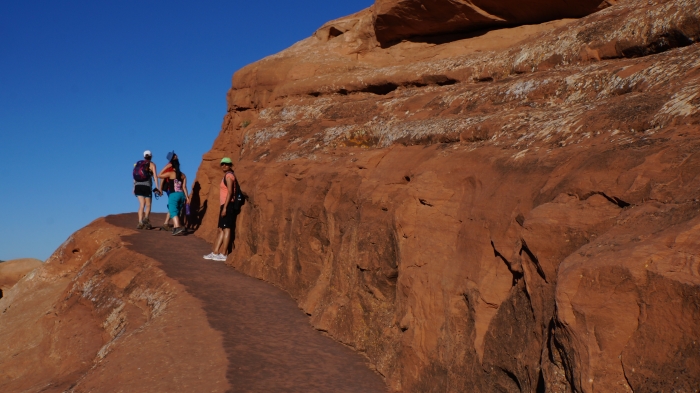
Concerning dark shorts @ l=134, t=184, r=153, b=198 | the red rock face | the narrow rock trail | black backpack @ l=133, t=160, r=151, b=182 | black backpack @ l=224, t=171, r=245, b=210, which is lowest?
the narrow rock trail

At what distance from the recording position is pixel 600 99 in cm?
779

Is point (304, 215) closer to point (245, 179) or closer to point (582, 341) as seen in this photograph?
point (245, 179)

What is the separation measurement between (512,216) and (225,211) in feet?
25.5

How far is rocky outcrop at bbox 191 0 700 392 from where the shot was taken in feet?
13.1

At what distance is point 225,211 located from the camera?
1262 centimetres

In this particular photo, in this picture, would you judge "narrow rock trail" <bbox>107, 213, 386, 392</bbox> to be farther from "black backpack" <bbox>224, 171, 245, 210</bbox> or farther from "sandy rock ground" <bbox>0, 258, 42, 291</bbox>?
"sandy rock ground" <bbox>0, 258, 42, 291</bbox>

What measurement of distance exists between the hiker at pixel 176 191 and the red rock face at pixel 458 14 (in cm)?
661

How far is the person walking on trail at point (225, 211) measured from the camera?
496 inches

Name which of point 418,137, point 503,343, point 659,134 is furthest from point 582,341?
point 418,137

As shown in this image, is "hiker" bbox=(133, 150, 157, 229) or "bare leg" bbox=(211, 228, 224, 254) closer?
"bare leg" bbox=(211, 228, 224, 254)

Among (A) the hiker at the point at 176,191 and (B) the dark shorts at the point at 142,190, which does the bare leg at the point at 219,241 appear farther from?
(B) the dark shorts at the point at 142,190

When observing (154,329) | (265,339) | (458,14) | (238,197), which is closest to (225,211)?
(238,197)

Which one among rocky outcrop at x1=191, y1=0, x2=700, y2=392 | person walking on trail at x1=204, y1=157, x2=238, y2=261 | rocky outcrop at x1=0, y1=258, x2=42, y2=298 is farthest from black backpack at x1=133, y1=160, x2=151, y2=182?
rocky outcrop at x1=0, y1=258, x2=42, y2=298

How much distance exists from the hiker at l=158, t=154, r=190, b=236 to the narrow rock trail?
3129 millimetres
